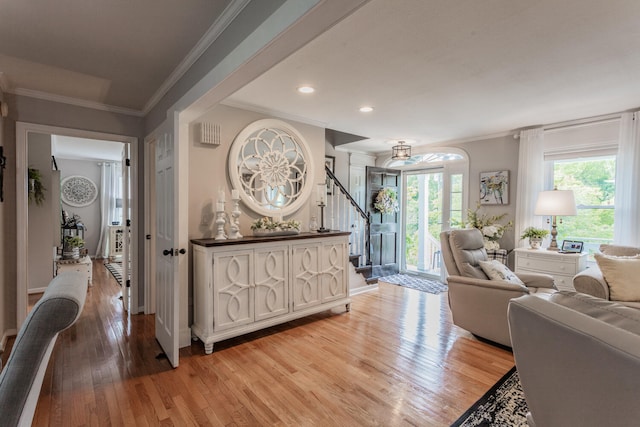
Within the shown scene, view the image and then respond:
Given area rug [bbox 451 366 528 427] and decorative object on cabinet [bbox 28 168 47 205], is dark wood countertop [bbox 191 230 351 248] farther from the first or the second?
decorative object on cabinet [bbox 28 168 47 205]

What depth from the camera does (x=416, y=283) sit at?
516 cm

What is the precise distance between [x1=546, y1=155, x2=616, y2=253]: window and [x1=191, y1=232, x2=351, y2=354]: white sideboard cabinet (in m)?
3.16

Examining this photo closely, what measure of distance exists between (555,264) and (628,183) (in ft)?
3.85

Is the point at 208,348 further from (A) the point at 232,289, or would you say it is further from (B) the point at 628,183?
(B) the point at 628,183

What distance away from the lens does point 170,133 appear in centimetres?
250

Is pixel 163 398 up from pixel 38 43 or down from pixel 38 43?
down

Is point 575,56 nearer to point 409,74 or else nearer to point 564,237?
point 409,74

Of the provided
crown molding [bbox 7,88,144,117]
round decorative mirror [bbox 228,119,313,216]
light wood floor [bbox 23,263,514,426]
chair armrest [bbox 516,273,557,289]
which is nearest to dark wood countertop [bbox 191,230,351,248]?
round decorative mirror [bbox 228,119,313,216]

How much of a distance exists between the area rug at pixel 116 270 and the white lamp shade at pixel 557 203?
6.31 meters

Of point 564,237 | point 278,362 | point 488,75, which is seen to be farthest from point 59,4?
point 564,237

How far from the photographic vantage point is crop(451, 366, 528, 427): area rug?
5.91ft

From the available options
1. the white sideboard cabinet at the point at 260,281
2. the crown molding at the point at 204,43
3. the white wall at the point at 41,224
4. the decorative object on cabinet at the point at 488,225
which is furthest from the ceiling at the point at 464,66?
the white wall at the point at 41,224

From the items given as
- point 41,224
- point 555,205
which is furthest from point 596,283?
point 41,224

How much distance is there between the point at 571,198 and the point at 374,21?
338cm
